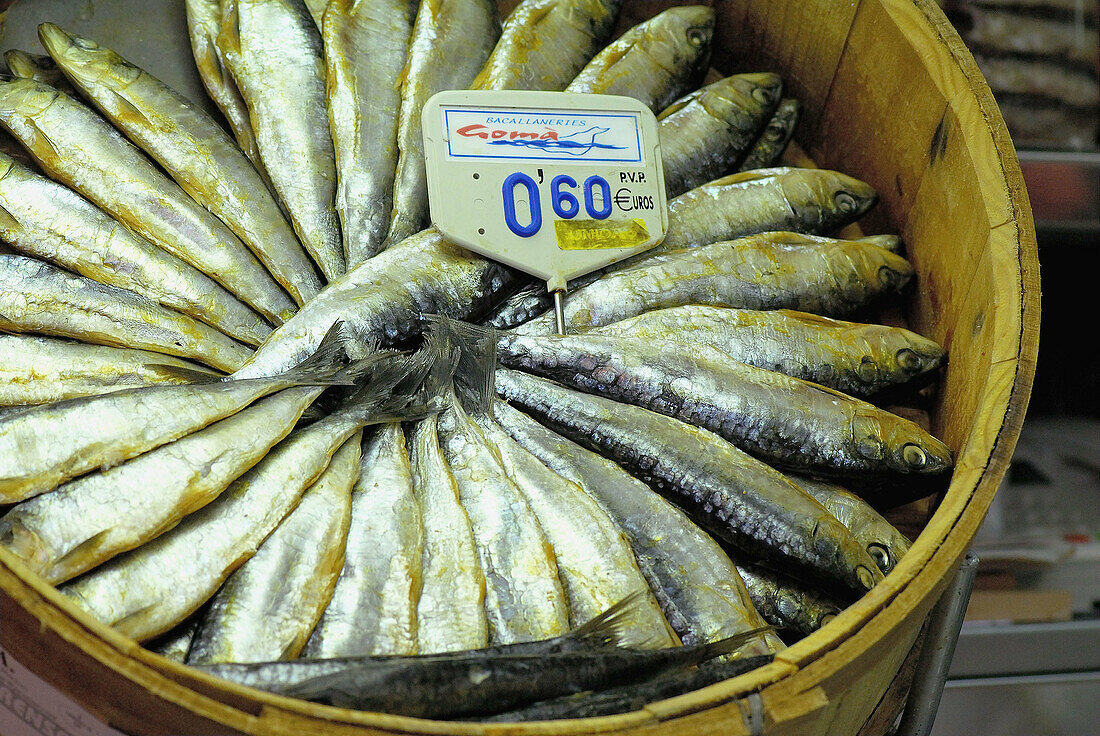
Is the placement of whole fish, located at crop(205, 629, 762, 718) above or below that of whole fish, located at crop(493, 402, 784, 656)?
above

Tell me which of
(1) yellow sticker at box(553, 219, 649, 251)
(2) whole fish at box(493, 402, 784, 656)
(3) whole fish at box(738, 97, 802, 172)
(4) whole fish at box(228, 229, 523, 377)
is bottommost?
(2) whole fish at box(493, 402, 784, 656)

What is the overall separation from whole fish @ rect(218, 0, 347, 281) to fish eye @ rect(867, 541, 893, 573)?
1.06m

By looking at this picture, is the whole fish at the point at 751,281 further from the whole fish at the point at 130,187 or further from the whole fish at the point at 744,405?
the whole fish at the point at 130,187

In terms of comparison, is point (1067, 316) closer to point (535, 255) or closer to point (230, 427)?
point (535, 255)

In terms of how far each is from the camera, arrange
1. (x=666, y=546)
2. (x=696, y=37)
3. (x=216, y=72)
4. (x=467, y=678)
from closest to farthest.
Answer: (x=467, y=678) → (x=666, y=546) → (x=216, y=72) → (x=696, y=37)

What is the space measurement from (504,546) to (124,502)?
502mm

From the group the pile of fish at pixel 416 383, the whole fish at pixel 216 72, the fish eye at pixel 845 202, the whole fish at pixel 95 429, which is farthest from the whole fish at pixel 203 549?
the fish eye at pixel 845 202

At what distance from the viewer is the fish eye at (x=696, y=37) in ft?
6.97

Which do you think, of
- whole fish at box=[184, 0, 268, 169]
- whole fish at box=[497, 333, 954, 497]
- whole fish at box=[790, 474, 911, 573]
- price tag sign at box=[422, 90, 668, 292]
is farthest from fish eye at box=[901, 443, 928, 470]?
whole fish at box=[184, 0, 268, 169]

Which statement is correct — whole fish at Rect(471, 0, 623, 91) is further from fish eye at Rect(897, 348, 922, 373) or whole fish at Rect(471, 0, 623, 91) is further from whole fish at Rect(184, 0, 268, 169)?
fish eye at Rect(897, 348, 922, 373)

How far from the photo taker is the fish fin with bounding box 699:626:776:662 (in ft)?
3.75

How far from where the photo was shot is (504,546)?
1271 millimetres

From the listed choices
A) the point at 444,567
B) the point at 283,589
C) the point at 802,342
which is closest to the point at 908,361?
the point at 802,342

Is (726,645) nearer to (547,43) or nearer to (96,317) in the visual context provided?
(96,317)
